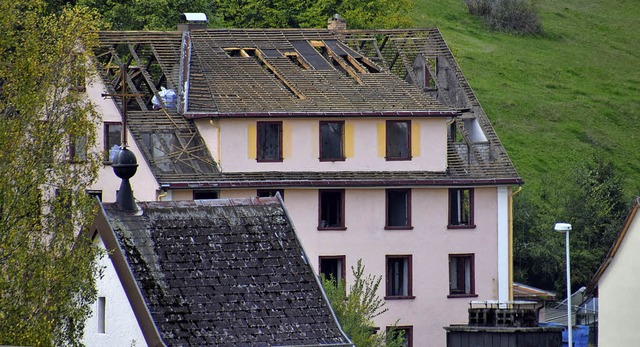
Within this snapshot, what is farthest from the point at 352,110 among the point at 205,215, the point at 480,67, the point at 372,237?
the point at 480,67

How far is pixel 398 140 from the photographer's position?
6694 centimetres

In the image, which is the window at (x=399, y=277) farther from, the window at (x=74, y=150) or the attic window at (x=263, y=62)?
the window at (x=74, y=150)

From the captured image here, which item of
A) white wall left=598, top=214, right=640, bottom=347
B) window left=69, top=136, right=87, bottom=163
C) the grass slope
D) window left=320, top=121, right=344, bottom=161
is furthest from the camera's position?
the grass slope

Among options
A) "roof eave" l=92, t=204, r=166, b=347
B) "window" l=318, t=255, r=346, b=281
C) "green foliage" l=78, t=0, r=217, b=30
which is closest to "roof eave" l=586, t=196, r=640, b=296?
"window" l=318, t=255, r=346, b=281

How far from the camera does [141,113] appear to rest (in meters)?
65.2

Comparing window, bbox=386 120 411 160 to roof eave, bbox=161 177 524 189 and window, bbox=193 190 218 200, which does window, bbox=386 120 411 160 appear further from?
window, bbox=193 190 218 200

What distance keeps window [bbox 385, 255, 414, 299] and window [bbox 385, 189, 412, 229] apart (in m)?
1.06

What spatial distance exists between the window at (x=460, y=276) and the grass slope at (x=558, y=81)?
25.6m

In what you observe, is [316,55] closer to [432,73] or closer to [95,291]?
[432,73]

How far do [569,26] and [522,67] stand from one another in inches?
621

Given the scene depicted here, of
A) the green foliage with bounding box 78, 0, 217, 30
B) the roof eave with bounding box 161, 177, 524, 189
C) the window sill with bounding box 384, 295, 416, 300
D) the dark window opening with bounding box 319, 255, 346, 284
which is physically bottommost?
the window sill with bounding box 384, 295, 416, 300

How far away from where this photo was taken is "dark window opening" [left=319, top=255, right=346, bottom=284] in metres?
64.3

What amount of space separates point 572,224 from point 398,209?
799 inches

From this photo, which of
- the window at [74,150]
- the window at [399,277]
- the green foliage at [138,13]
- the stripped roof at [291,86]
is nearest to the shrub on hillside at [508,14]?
the green foliage at [138,13]
